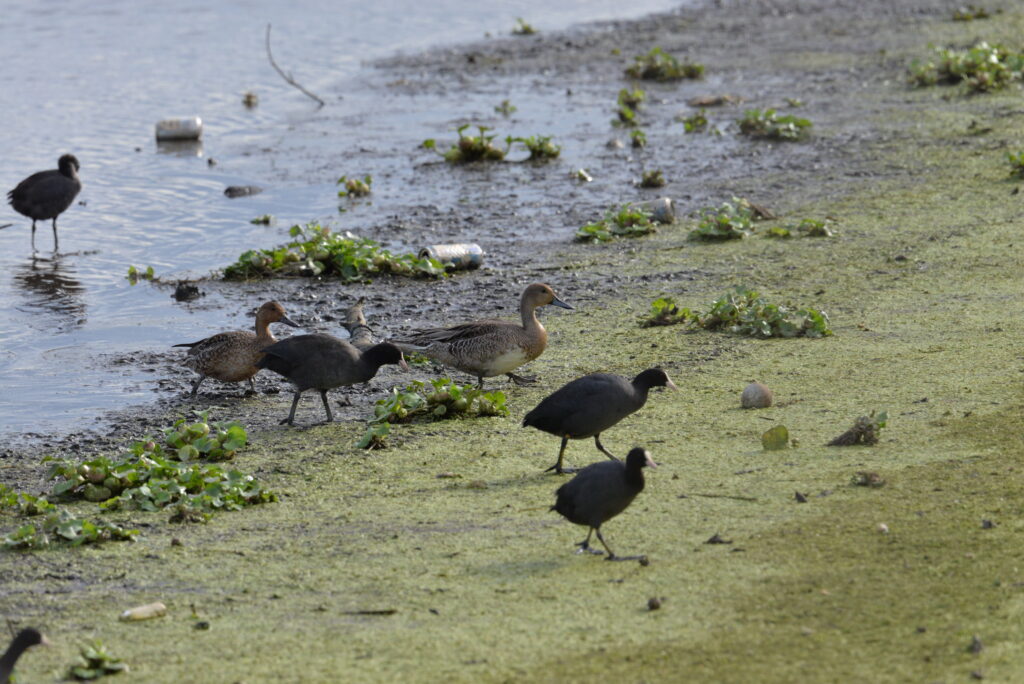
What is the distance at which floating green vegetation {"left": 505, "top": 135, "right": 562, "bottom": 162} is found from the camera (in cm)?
1616

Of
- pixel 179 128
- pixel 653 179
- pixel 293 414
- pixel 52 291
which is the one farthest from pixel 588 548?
pixel 179 128

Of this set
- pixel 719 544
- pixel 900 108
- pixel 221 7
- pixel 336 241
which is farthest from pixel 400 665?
pixel 221 7

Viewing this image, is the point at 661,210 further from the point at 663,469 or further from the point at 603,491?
the point at 603,491

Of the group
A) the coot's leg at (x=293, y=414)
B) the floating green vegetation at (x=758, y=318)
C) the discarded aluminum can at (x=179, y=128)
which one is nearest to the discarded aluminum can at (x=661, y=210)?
the floating green vegetation at (x=758, y=318)

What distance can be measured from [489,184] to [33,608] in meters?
10.1

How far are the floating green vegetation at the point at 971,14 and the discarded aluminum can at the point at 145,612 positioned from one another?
22203mm

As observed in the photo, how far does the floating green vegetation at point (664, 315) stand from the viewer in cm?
1016

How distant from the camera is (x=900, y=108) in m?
18.0

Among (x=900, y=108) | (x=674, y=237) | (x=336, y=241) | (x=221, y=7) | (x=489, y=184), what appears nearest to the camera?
(x=336, y=241)

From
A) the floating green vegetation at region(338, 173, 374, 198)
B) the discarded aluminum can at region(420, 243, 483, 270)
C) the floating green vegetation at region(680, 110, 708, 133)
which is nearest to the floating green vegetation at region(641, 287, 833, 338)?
the discarded aluminum can at region(420, 243, 483, 270)

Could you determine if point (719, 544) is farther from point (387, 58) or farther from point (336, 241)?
point (387, 58)

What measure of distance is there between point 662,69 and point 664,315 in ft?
38.3

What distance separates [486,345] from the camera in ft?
28.7

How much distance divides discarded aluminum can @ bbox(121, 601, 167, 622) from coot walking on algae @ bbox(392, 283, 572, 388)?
342 centimetres
